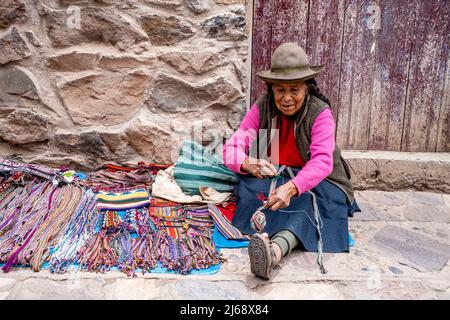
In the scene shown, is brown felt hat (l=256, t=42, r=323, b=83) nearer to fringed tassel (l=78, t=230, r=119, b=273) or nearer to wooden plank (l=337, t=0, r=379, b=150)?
wooden plank (l=337, t=0, r=379, b=150)

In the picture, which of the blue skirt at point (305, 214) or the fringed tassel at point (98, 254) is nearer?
the fringed tassel at point (98, 254)

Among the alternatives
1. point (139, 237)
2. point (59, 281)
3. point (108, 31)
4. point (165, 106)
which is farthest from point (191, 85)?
point (59, 281)

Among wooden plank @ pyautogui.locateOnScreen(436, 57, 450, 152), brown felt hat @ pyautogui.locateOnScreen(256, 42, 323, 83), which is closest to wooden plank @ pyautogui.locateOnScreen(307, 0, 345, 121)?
wooden plank @ pyautogui.locateOnScreen(436, 57, 450, 152)

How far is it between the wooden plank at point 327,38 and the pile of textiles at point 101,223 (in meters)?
1.20

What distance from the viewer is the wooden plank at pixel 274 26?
3205 mm

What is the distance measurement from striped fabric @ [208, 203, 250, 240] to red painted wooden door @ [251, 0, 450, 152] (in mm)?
1084

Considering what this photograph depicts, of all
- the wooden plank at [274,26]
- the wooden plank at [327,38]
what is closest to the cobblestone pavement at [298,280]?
the wooden plank at [327,38]

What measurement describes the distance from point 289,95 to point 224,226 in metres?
0.79

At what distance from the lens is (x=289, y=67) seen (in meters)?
2.38

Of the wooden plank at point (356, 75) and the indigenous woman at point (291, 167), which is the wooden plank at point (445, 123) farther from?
the indigenous woman at point (291, 167)

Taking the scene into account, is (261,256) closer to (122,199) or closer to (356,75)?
(122,199)

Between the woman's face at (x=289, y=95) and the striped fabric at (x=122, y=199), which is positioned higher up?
the woman's face at (x=289, y=95)

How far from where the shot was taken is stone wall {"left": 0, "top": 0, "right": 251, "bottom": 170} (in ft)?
9.84

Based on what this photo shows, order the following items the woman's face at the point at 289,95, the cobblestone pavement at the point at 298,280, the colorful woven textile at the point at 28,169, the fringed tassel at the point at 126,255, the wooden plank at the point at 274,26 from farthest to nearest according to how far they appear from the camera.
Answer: the wooden plank at the point at 274,26 → the colorful woven textile at the point at 28,169 → the woman's face at the point at 289,95 → the fringed tassel at the point at 126,255 → the cobblestone pavement at the point at 298,280
